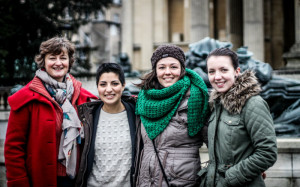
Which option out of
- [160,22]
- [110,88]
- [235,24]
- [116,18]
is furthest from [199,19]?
[116,18]

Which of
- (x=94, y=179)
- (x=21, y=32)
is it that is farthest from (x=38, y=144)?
(x=21, y=32)

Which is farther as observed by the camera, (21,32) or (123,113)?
(21,32)

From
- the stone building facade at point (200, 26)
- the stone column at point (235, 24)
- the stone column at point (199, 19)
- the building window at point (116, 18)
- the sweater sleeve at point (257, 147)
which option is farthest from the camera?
the building window at point (116, 18)

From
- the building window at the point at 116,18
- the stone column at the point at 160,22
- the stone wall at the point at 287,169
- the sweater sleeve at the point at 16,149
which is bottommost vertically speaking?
the stone wall at the point at 287,169

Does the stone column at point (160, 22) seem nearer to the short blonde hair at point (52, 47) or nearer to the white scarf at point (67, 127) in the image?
the short blonde hair at point (52, 47)

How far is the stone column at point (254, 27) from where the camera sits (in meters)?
20.0

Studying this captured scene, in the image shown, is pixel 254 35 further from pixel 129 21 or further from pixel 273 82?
pixel 273 82

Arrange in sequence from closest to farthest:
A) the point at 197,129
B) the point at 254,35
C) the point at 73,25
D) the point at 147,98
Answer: the point at 197,129 < the point at 147,98 < the point at 73,25 < the point at 254,35

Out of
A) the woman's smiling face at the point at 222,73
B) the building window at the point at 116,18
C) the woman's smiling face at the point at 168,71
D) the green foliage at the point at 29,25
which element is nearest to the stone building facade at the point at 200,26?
the green foliage at the point at 29,25

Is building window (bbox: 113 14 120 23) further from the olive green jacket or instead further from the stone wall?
the olive green jacket

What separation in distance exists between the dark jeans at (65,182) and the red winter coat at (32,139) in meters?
0.10

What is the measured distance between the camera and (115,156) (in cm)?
335

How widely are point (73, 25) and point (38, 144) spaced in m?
16.5

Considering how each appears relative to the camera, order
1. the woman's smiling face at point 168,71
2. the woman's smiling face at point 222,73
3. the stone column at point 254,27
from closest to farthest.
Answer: the woman's smiling face at point 222,73
the woman's smiling face at point 168,71
the stone column at point 254,27
